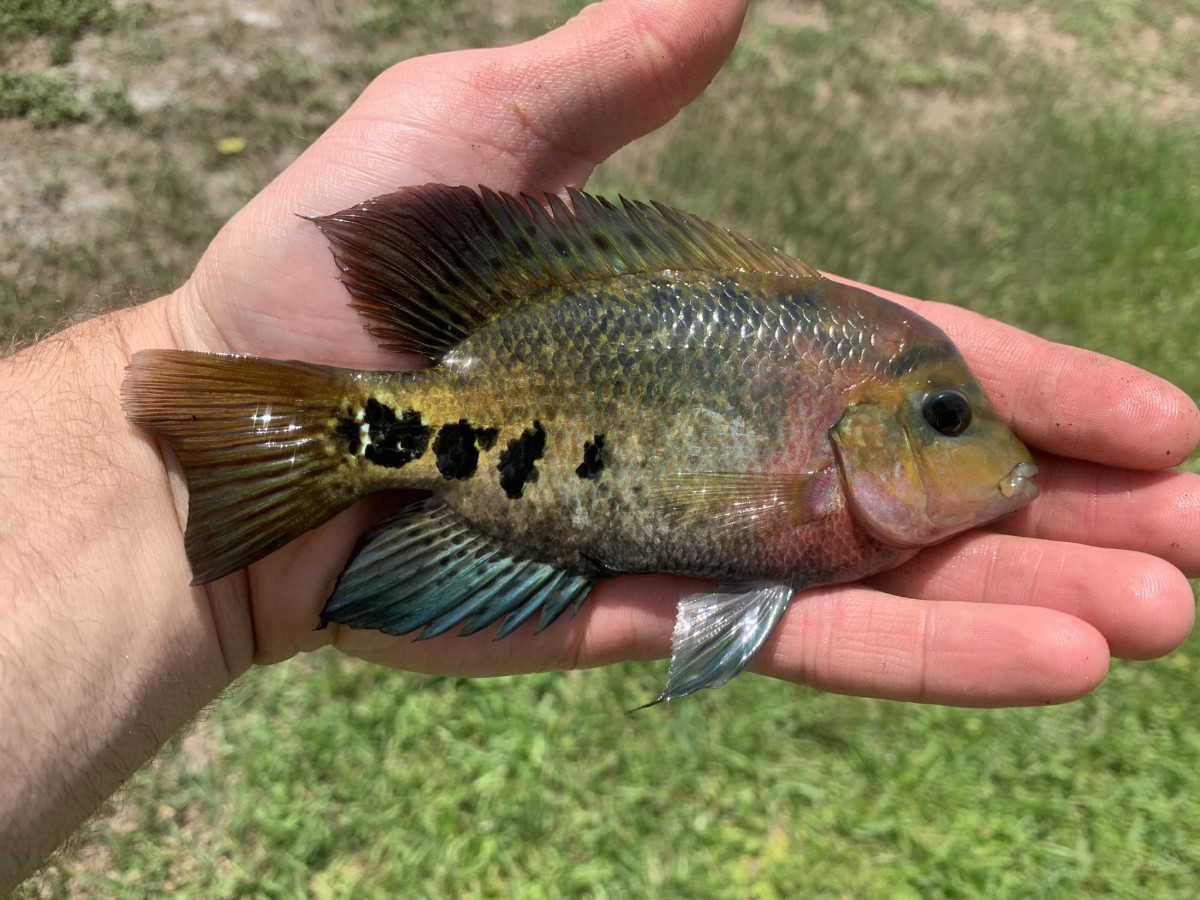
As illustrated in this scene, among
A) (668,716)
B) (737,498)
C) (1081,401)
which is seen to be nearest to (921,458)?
(737,498)

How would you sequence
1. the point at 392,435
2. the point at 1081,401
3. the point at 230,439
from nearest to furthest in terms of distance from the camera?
the point at 230,439
the point at 392,435
the point at 1081,401

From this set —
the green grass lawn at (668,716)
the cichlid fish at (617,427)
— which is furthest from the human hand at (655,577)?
the green grass lawn at (668,716)

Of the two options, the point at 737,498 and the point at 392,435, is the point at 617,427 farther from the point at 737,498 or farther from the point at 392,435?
the point at 392,435

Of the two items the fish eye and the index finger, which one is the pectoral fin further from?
the index finger

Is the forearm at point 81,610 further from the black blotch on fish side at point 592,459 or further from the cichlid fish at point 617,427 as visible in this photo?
the black blotch on fish side at point 592,459

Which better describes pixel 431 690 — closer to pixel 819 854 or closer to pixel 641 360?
pixel 819 854

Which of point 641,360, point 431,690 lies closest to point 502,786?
point 431,690
